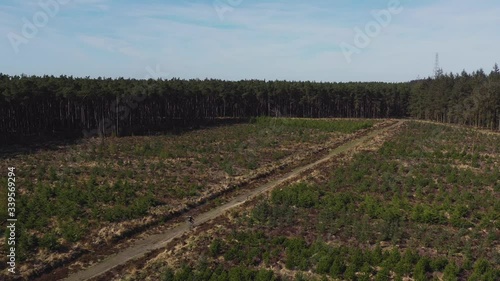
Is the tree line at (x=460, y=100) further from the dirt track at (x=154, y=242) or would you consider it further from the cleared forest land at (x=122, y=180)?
the dirt track at (x=154, y=242)

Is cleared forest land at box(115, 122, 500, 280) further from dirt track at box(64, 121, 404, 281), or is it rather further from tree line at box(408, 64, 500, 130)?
tree line at box(408, 64, 500, 130)

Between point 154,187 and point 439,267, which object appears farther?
point 154,187

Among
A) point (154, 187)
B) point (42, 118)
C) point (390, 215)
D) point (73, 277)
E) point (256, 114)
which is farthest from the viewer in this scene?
point (256, 114)

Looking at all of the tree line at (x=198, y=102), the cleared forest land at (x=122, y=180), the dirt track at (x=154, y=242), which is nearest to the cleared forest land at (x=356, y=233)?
the dirt track at (x=154, y=242)

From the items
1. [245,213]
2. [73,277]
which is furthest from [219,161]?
[73,277]

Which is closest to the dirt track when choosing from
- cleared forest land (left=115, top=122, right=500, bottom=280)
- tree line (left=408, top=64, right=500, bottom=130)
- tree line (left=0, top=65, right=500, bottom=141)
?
cleared forest land (left=115, top=122, right=500, bottom=280)

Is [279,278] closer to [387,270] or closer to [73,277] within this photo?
[387,270]

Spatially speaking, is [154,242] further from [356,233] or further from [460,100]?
[460,100]
